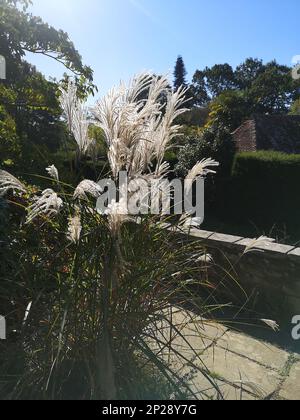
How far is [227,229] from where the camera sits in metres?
10.4

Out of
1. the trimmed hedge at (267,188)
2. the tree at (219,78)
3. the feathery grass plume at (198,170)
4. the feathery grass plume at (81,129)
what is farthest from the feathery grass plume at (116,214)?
the tree at (219,78)

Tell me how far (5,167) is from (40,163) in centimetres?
25

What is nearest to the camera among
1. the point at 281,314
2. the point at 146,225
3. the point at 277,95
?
the point at 146,225

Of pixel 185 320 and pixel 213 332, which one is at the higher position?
pixel 185 320

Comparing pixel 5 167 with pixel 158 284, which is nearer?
pixel 158 284

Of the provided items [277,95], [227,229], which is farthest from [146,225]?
[277,95]

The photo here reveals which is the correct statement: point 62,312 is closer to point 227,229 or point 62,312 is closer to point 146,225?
point 146,225

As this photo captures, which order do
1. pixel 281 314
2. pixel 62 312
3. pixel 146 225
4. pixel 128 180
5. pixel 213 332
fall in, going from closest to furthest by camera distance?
pixel 62 312
pixel 128 180
pixel 146 225
pixel 213 332
pixel 281 314

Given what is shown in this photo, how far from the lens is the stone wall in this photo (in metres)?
3.66

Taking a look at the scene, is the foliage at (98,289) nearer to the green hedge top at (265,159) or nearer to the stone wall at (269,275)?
the stone wall at (269,275)

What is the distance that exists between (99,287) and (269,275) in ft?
7.86

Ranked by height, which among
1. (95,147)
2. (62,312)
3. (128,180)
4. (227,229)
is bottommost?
(227,229)

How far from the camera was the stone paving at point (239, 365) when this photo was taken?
2.37m

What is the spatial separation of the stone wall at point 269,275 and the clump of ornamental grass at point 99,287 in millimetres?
1528
